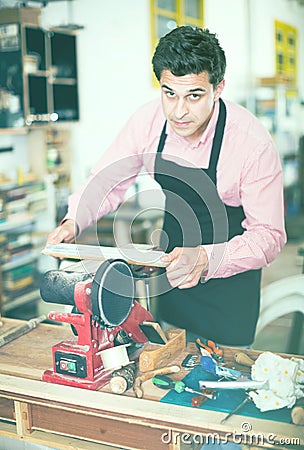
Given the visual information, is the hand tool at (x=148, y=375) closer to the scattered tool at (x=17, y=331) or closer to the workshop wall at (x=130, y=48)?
the scattered tool at (x=17, y=331)

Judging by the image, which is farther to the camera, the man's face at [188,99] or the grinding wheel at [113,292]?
the man's face at [188,99]

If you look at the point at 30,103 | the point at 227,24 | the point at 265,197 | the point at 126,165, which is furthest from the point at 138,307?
the point at 30,103

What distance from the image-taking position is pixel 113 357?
1545 mm

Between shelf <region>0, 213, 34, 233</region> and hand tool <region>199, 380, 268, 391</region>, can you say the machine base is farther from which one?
shelf <region>0, 213, 34, 233</region>

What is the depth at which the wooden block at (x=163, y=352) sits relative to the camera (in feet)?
5.07

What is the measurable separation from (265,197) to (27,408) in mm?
860

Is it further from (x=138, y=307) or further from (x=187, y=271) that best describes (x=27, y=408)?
(x=187, y=271)

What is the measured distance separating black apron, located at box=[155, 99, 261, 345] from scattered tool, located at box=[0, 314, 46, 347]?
0.45 metres

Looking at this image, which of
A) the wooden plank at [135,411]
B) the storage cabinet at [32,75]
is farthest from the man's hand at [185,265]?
the storage cabinet at [32,75]

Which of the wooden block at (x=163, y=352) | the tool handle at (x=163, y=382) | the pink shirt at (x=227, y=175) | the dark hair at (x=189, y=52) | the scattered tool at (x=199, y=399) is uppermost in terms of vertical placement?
the dark hair at (x=189, y=52)

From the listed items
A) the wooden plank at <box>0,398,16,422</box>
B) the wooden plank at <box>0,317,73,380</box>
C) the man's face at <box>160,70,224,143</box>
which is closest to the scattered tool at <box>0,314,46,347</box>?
the wooden plank at <box>0,317,73,380</box>

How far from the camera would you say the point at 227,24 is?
2.94m

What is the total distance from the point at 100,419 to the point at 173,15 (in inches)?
82.0

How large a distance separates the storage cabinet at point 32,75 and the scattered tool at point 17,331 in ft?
5.99
